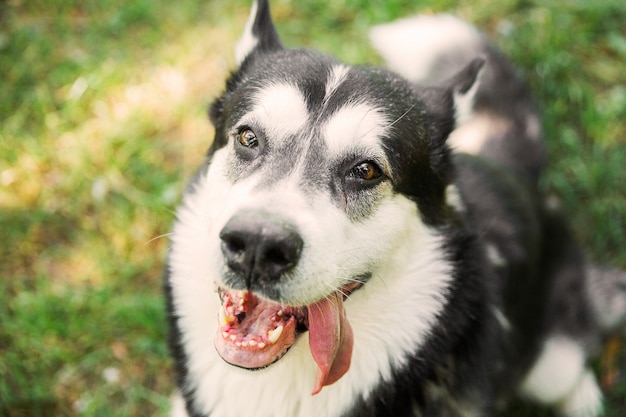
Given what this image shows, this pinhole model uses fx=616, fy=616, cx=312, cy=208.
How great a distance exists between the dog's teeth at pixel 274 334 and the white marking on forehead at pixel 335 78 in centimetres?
96

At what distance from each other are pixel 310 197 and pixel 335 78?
24.5 inches

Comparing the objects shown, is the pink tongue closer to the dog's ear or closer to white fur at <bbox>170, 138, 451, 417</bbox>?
white fur at <bbox>170, 138, 451, 417</bbox>

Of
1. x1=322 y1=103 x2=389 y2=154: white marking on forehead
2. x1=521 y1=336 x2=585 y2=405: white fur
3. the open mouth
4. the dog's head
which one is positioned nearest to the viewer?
the dog's head

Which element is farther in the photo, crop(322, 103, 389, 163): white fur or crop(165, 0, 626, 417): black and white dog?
crop(322, 103, 389, 163): white fur

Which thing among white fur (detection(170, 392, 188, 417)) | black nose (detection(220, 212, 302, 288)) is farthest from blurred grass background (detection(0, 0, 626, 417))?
black nose (detection(220, 212, 302, 288))

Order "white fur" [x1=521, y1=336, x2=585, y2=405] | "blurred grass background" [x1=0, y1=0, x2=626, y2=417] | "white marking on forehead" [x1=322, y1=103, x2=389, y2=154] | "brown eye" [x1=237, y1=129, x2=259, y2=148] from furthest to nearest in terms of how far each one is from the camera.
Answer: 1. "blurred grass background" [x1=0, y1=0, x2=626, y2=417]
2. "white fur" [x1=521, y1=336, x2=585, y2=405]
3. "brown eye" [x1=237, y1=129, x2=259, y2=148]
4. "white marking on forehead" [x1=322, y1=103, x2=389, y2=154]

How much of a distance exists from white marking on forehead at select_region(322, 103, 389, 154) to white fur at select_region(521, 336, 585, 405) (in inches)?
80.9

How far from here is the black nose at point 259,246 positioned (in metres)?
2.06

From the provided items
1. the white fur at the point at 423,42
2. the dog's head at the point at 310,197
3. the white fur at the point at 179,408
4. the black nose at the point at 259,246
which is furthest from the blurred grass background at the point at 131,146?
the black nose at the point at 259,246

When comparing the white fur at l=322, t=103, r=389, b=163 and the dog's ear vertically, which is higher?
the white fur at l=322, t=103, r=389, b=163

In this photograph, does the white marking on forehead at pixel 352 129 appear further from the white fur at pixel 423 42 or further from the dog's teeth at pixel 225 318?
the white fur at pixel 423 42

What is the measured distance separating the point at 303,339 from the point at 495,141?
2.05 meters

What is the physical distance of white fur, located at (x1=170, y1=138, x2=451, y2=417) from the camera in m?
2.56

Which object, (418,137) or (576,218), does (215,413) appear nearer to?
(418,137)
